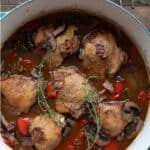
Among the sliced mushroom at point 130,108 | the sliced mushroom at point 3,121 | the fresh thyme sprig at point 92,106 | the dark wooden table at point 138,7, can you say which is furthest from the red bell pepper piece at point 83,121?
the dark wooden table at point 138,7

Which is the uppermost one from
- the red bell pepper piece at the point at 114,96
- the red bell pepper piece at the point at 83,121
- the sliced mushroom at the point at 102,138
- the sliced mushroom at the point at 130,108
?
the red bell pepper piece at the point at 114,96

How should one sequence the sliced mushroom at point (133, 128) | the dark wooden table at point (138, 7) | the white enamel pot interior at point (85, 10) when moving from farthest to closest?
the dark wooden table at point (138, 7) → the sliced mushroom at point (133, 128) → the white enamel pot interior at point (85, 10)

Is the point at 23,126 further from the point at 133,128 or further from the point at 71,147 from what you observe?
the point at 133,128

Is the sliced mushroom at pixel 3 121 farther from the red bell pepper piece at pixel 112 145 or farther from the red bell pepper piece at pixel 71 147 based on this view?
the red bell pepper piece at pixel 112 145

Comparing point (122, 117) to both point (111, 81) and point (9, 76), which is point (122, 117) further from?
point (9, 76)

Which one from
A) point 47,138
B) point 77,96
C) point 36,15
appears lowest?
point 47,138

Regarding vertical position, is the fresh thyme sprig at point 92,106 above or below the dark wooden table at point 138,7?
below

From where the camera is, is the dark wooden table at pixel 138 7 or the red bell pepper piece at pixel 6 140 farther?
the dark wooden table at pixel 138 7

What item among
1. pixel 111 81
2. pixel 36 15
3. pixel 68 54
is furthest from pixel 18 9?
pixel 111 81
